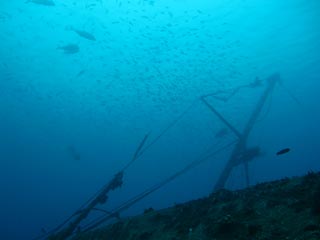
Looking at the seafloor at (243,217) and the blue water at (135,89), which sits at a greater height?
the seafloor at (243,217)

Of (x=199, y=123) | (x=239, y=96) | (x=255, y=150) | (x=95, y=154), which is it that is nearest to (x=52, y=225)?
(x=95, y=154)

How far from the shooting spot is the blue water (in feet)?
91.6

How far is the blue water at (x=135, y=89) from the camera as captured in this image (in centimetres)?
2791

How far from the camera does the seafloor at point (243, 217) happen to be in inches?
84.0

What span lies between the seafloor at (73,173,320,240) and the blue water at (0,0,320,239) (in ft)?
1.92

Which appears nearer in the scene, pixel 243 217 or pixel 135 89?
pixel 243 217

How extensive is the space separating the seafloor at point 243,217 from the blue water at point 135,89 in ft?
1.92

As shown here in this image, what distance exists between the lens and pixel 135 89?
161 ft

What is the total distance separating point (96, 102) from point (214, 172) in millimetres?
54763

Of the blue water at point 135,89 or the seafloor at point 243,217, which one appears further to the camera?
the blue water at point 135,89

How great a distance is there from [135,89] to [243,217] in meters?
47.3

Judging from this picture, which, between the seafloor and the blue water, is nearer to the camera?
the seafloor

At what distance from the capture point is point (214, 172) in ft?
314

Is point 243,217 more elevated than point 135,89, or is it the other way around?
point 243,217
